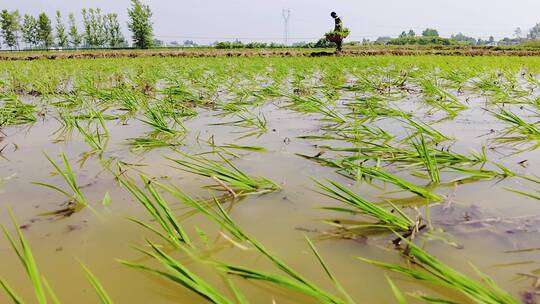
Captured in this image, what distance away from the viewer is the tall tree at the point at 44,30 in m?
45.3

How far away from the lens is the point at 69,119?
2588 mm

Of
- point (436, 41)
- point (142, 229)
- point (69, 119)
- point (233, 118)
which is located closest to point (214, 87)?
point (233, 118)

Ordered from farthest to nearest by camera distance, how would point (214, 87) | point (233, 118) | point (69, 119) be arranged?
1. point (214, 87)
2. point (233, 118)
3. point (69, 119)

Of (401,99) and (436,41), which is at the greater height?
(436,41)

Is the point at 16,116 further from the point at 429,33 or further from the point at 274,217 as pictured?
the point at 429,33

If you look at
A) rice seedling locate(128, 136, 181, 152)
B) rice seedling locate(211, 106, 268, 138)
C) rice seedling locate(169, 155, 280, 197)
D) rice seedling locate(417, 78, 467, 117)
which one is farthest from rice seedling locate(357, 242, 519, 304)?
rice seedling locate(417, 78, 467, 117)

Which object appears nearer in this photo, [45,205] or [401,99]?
[45,205]

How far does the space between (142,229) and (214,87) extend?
3.92 metres

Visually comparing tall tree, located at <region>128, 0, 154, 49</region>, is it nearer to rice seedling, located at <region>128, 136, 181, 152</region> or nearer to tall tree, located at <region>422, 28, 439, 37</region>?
rice seedling, located at <region>128, 136, 181, 152</region>

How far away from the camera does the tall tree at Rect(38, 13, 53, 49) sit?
4534 centimetres

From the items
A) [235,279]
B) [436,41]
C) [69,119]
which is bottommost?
[235,279]

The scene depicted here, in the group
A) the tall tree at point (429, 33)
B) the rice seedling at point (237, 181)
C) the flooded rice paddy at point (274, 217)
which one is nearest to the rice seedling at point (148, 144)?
the flooded rice paddy at point (274, 217)

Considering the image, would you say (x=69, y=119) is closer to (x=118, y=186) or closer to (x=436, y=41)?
(x=118, y=186)

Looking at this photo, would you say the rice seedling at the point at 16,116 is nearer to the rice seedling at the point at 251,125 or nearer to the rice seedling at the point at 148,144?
the rice seedling at the point at 148,144
